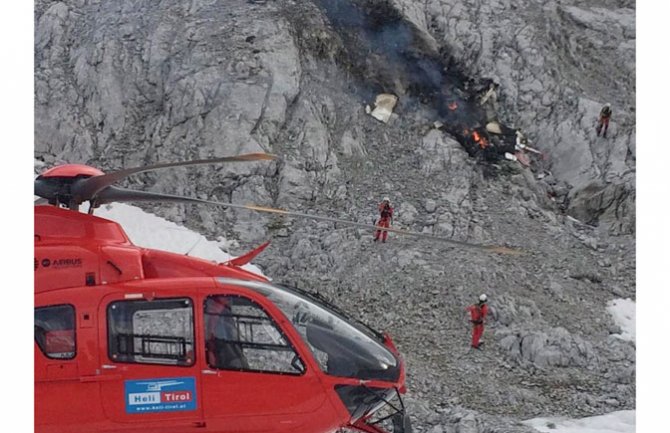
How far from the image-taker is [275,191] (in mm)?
6344

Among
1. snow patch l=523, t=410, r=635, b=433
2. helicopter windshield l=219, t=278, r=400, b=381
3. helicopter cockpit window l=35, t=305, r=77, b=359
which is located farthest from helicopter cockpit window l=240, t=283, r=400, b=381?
snow patch l=523, t=410, r=635, b=433

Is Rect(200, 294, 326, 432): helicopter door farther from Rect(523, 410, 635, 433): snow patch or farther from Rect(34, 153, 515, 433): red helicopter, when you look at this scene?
Rect(523, 410, 635, 433): snow patch

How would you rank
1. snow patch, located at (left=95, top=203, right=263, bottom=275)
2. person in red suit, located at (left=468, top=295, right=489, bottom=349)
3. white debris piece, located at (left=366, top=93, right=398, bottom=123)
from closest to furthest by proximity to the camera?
1. snow patch, located at (left=95, top=203, right=263, bottom=275)
2. person in red suit, located at (left=468, top=295, right=489, bottom=349)
3. white debris piece, located at (left=366, top=93, right=398, bottom=123)

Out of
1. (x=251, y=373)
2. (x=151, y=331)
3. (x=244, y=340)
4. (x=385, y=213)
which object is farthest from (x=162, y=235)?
(x=251, y=373)

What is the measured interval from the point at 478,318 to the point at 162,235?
106 inches

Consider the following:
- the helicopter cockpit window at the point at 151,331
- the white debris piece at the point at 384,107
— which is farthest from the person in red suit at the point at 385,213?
the helicopter cockpit window at the point at 151,331

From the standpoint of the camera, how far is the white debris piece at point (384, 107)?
21.5ft

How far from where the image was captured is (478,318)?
20.1 feet

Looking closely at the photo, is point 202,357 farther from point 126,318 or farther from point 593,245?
point 593,245

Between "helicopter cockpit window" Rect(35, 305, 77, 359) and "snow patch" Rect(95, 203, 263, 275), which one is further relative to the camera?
"snow patch" Rect(95, 203, 263, 275)

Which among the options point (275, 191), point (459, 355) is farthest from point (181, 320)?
point (459, 355)

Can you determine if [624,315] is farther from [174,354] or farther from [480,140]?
[174,354]

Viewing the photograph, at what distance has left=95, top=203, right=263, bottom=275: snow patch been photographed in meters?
5.92

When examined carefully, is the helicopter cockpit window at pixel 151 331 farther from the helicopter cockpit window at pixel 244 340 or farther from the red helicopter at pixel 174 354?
the helicopter cockpit window at pixel 244 340
